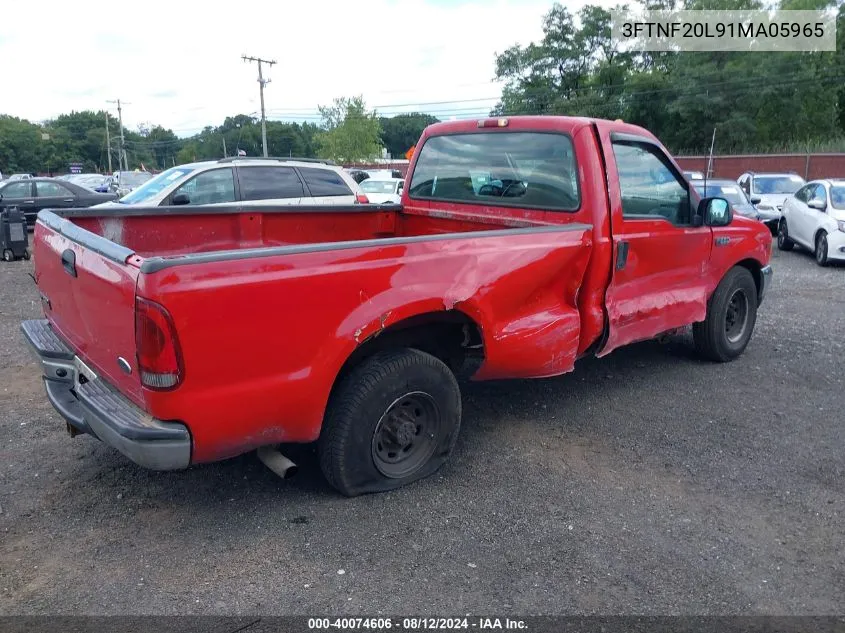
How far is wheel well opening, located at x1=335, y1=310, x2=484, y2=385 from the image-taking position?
3.68 metres

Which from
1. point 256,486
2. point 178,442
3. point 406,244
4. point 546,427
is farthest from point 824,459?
point 178,442

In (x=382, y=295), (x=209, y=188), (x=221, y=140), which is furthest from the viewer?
(x=221, y=140)

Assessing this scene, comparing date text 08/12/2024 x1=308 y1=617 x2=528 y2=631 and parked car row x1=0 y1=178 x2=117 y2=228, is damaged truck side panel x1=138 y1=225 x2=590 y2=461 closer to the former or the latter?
date text 08/12/2024 x1=308 y1=617 x2=528 y2=631

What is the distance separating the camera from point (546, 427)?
4.84 m

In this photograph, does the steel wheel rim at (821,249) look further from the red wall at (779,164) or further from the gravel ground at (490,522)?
the red wall at (779,164)

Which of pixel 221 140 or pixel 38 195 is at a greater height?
pixel 221 140

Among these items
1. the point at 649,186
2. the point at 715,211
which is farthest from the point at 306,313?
the point at 715,211

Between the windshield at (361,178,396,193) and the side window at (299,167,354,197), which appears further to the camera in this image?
the windshield at (361,178,396,193)

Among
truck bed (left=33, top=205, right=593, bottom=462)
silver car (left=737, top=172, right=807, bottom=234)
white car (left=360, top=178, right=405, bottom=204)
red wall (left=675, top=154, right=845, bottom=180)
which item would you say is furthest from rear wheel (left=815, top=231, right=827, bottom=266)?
red wall (left=675, top=154, right=845, bottom=180)

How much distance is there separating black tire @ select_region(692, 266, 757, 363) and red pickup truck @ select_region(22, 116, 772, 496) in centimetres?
3

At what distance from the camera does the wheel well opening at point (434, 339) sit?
3676mm

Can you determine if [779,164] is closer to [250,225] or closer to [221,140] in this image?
[250,225]

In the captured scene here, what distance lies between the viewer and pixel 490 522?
3.59 m

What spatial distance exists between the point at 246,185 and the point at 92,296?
679 centimetres
